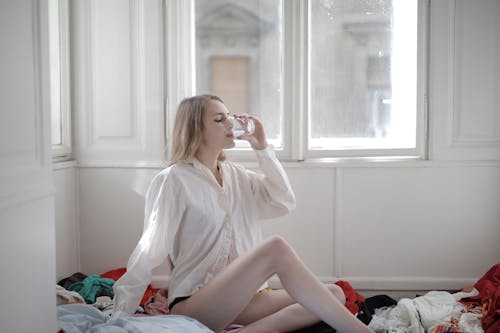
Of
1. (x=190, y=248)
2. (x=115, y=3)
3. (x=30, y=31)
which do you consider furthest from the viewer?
(x=115, y=3)

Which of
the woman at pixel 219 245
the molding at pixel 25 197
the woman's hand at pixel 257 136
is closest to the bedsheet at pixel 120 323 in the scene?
the woman at pixel 219 245

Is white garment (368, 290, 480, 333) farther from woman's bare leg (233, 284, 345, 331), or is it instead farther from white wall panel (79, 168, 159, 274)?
white wall panel (79, 168, 159, 274)

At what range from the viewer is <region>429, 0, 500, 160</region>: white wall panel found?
2.82 m

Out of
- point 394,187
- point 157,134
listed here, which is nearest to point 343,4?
point 394,187

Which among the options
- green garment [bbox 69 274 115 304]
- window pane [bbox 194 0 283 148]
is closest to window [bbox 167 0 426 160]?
window pane [bbox 194 0 283 148]

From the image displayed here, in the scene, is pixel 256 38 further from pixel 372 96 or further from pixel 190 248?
pixel 190 248

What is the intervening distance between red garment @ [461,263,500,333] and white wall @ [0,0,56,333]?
1.51m

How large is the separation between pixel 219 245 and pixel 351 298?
75 cm

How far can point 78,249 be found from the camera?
294cm

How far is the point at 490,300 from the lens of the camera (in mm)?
2215

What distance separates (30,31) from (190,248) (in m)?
0.97

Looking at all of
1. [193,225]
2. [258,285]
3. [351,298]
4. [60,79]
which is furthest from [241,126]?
[60,79]

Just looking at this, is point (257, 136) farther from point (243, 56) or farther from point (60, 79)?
point (60, 79)

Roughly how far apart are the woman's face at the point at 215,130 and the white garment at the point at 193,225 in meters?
0.09
